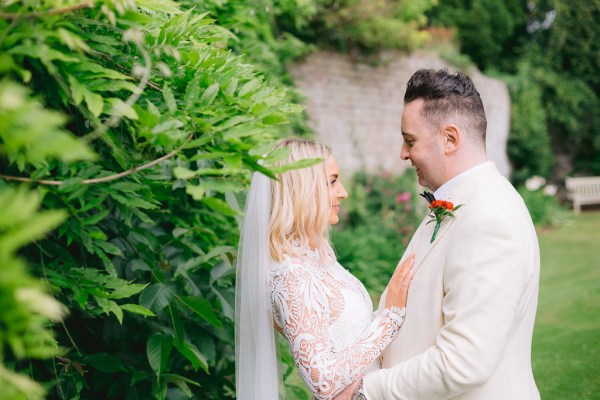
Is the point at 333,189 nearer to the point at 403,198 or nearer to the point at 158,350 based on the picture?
the point at 158,350

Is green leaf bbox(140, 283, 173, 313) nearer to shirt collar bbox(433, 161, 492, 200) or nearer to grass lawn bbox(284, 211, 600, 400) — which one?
shirt collar bbox(433, 161, 492, 200)

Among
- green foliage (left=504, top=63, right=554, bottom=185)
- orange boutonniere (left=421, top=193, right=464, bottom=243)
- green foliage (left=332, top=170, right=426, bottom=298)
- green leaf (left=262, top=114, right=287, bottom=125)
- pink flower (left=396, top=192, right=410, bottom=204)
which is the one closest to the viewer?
green leaf (left=262, top=114, right=287, bottom=125)

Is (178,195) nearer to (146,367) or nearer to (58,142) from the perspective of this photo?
(146,367)

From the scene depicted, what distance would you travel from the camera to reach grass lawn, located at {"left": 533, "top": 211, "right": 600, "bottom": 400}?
→ 490 centimetres

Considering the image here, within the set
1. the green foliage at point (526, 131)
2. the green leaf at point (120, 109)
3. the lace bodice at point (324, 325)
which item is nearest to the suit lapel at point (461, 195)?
the lace bodice at point (324, 325)

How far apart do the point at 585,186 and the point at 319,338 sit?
17.1m

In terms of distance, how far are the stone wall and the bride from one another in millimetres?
7334

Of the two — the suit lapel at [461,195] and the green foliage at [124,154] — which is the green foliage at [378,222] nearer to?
the green foliage at [124,154]

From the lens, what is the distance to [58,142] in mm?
A: 933

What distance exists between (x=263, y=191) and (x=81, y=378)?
1065mm

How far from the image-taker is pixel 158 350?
7.56 ft

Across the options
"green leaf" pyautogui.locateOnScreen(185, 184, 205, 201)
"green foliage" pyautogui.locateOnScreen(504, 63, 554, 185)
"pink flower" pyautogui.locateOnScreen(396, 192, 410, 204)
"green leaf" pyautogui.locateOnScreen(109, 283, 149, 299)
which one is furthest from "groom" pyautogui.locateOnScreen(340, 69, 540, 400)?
"green foliage" pyautogui.locateOnScreen(504, 63, 554, 185)

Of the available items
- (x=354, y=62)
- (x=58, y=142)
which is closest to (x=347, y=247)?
(x=354, y=62)

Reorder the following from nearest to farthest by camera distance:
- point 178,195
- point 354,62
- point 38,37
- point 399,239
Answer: point 38,37 → point 178,195 → point 399,239 → point 354,62
